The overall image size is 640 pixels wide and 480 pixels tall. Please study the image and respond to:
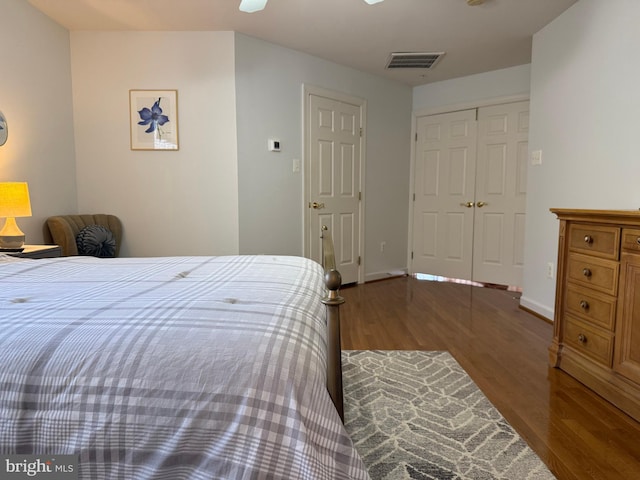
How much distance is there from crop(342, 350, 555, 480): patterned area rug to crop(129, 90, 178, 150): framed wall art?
2.51 m

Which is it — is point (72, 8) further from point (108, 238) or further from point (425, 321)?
point (425, 321)

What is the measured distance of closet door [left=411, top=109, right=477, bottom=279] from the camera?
4629 mm

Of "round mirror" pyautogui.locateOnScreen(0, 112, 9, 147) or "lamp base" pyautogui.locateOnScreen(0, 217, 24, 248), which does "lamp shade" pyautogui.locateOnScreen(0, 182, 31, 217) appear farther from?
"round mirror" pyautogui.locateOnScreen(0, 112, 9, 147)

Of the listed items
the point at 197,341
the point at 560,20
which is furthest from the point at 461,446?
the point at 560,20

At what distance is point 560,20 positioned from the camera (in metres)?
3.03

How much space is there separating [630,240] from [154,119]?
3443 millimetres

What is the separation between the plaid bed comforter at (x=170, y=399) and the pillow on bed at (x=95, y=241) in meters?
2.52

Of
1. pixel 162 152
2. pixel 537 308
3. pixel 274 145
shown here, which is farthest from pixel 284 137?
pixel 537 308

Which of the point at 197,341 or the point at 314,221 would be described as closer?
the point at 197,341

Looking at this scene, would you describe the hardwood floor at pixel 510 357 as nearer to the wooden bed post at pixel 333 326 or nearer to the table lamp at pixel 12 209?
the wooden bed post at pixel 333 326

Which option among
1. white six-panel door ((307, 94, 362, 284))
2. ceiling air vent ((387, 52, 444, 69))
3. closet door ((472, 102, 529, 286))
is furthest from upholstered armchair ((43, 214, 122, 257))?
closet door ((472, 102, 529, 286))

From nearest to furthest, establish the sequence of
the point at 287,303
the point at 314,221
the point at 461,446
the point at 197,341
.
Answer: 1. the point at 197,341
2. the point at 287,303
3. the point at 461,446
4. the point at 314,221

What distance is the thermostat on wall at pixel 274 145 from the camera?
3723 mm

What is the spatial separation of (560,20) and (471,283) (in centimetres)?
273
